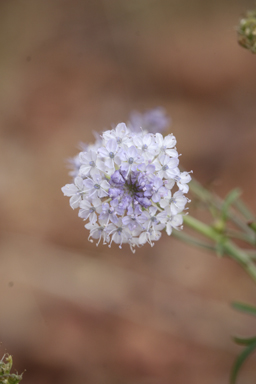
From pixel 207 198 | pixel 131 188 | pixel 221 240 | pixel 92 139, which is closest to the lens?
pixel 131 188

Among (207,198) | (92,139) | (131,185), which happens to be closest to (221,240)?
(207,198)

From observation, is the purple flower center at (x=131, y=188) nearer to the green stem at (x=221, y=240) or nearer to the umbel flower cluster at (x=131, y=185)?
the umbel flower cluster at (x=131, y=185)

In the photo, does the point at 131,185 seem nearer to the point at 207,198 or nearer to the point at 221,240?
the point at 221,240

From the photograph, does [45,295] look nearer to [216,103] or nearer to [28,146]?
[28,146]

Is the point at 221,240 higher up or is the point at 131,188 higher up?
the point at 221,240

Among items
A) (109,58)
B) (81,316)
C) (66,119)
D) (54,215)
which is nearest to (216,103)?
(109,58)

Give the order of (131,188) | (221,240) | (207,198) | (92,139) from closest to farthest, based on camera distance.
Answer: (131,188) → (221,240) → (207,198) → (92,139)
